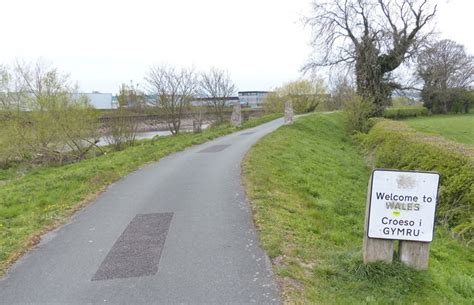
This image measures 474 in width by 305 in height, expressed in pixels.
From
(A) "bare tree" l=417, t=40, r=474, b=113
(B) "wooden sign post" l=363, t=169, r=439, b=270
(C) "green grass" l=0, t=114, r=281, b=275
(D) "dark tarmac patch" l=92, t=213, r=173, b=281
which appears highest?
(A) "bare tree" l=417, t=40, r=474, b=113

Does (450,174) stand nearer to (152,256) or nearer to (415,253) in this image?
(415,253)

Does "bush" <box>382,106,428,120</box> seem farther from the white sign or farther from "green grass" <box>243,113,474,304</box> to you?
the white sign

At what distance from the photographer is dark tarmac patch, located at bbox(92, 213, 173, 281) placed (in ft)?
13.3

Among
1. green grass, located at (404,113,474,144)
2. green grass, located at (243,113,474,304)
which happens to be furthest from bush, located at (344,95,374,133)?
green grass, located at (243,113,474,304)

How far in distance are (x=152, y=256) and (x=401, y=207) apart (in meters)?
3.01

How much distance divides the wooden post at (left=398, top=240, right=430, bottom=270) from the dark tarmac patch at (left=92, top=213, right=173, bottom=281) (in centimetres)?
280

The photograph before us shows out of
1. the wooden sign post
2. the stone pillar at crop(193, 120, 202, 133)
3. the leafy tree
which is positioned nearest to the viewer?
the wooden sign post

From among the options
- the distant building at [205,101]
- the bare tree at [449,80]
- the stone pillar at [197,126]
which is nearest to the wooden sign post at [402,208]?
the stone pillar at [197,126]

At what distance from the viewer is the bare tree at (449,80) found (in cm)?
5206

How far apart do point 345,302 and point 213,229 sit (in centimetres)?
246

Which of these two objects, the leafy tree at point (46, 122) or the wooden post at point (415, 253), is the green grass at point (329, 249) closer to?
the wooden post at point (415, 253)

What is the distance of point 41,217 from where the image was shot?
620 centimetres

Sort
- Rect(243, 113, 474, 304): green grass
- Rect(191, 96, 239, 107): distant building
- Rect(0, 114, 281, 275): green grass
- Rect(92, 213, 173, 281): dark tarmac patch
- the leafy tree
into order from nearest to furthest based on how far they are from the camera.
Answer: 1. Rect(243, 113, 474, 304): green grass
2. Rect(92, 213, 173, 281): dark tarmac patch
3. Rect(0, 114, 281, 275): green grass
4. the leafy tree
5. Rect(191, 96, 239, 107): distant building

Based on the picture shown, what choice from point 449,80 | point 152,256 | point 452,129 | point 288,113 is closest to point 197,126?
point 288,113
